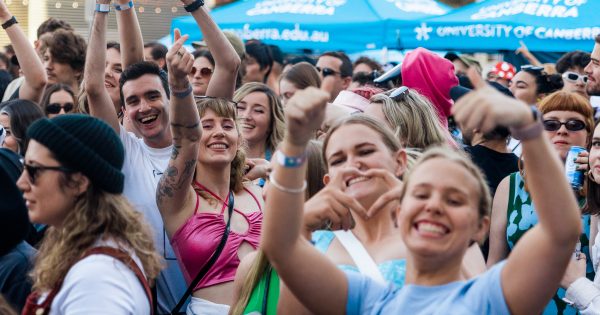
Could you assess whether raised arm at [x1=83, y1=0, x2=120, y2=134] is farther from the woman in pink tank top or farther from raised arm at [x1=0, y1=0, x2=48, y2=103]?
raised arm at [x1=0, y1=0, x2=48, y2=103]

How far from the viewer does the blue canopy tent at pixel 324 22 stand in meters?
12.0

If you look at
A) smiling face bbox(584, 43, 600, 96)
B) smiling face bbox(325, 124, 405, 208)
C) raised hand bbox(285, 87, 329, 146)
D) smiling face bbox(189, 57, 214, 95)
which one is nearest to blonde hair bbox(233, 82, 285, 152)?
smiling face bbox(189, 57, 214, 95)

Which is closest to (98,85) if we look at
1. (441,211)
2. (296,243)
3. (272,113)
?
(272,113)

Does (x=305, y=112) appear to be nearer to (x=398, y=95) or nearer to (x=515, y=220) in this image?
(x=398, y=95)

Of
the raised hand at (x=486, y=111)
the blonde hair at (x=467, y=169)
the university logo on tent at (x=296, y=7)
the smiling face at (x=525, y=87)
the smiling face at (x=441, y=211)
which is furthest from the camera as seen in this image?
the university logo on tent at (x=296, y=7)

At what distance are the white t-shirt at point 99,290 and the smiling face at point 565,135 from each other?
10.4ft

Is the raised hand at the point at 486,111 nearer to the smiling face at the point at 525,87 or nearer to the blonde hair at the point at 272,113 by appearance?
the blonde hair at the point at 272,113

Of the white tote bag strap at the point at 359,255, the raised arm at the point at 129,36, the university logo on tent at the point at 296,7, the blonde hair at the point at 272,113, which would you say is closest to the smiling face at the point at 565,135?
the blonde hair at the point at 272,113

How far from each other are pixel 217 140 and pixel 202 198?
0.33 meters

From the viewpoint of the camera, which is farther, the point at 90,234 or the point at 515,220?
the point at 515,220

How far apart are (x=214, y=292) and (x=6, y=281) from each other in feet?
3.57

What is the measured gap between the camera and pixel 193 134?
4371mm

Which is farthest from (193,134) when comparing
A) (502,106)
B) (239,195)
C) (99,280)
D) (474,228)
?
(502,106)

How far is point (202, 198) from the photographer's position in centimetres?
475
